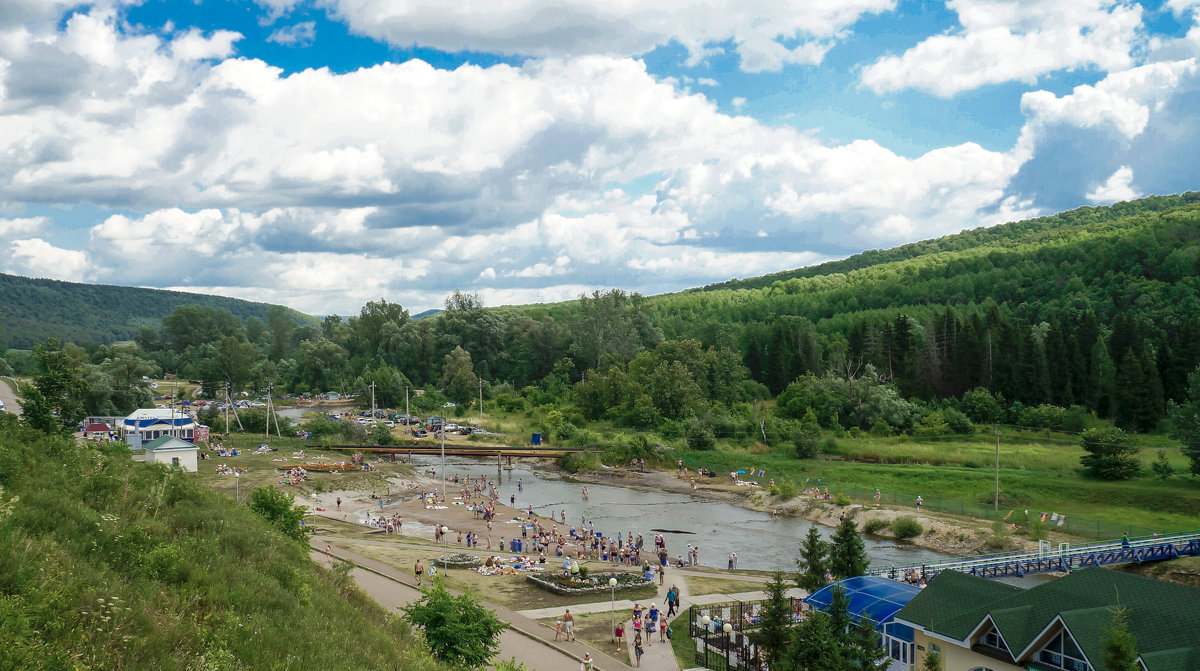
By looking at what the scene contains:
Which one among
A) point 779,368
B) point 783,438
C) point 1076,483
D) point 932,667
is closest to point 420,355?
point 779,368

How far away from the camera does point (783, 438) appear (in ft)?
257

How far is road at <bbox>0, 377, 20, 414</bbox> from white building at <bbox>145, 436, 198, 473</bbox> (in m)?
22.1

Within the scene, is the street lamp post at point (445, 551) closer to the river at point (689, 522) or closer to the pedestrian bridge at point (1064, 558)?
the river at point (689, 522)

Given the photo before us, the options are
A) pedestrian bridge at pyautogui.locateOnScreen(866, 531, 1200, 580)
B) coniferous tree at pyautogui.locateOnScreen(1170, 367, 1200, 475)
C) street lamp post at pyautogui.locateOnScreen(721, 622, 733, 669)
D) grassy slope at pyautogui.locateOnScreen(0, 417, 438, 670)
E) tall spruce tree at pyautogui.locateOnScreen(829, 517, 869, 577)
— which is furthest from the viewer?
coniferous tree at pyautogui.locateOnScreen(1170, 367, 1200, 475)

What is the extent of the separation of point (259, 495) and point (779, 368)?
8517cm

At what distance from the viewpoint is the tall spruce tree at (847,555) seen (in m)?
29.0

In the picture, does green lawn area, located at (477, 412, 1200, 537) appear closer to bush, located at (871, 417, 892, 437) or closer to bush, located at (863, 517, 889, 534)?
bush, located at (871, 417, 892, 437)

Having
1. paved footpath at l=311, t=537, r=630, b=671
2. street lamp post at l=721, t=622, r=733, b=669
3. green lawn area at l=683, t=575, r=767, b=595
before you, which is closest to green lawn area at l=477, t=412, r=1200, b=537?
green lawn area at l=683, t=575, r=767, b=595

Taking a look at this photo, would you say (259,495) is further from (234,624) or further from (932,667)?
(932,667)

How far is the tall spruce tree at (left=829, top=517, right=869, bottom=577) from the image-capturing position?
2900cm

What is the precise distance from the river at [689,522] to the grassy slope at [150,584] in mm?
26478

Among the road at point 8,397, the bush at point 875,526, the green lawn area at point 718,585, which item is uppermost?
the road at point 8,397

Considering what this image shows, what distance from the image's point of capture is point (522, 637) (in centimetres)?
2603

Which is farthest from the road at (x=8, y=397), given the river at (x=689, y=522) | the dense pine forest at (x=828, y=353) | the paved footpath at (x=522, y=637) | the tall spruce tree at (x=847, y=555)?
the tall spruce tree at (x=847, y=555)
